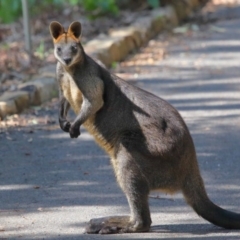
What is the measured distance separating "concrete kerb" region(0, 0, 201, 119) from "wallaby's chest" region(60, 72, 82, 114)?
8.75 ft

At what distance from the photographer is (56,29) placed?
18.8 ft

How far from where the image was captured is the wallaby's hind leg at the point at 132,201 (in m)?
5.15

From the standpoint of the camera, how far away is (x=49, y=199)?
20.0 feet

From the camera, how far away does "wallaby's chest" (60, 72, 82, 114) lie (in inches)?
227

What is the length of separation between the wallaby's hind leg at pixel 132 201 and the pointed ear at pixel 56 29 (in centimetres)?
109

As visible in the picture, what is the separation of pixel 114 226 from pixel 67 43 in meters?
1.33

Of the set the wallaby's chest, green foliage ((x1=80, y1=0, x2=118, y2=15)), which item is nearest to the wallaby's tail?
the wallaby's chest

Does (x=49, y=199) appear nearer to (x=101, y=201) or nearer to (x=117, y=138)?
(x=101, y=201)

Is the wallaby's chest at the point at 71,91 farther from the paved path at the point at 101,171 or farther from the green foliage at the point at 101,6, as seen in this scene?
the green foliage at the point at 101,6

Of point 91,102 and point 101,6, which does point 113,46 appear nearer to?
point 101,6

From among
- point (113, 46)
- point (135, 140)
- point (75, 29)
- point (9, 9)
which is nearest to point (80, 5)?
point (9, 9)

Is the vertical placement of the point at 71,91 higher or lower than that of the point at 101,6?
higher

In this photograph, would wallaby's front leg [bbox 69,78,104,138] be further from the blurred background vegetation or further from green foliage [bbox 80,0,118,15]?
green foliage [bbox 80,0,118,15]

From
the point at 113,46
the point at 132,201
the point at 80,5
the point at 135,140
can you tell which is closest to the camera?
the point at 132,201
